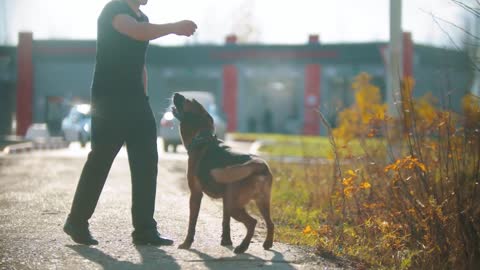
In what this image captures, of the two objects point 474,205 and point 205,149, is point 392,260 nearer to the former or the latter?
point 474,205

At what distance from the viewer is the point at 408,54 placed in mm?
47656

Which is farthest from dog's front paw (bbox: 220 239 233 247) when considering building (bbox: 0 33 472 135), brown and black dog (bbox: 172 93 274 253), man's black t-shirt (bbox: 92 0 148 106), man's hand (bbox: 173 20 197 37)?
building (bbox: 0 33 472 135)

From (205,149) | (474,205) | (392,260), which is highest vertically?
(205,149)

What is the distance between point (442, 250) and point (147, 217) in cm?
205

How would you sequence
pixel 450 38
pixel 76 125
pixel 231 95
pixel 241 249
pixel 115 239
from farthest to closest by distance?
pixel 231 95 → pixel 76 125 → pixel 115 239 → pixel 241 249 → pixel 450 38

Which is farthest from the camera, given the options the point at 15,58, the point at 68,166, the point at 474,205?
the point at 15,58

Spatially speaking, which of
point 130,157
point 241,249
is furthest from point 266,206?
point 130,157

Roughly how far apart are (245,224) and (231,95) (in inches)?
→ 1731

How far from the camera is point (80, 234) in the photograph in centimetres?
542

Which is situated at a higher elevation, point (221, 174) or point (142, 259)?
point (221, 174)

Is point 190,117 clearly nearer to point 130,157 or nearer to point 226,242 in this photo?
point 130,157

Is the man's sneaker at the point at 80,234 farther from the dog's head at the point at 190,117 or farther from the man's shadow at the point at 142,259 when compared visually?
the dog's head at the point at 190,117

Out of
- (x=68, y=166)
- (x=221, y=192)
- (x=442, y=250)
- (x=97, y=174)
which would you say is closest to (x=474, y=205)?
(x=442, y=250)

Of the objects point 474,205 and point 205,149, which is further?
point 205,149
